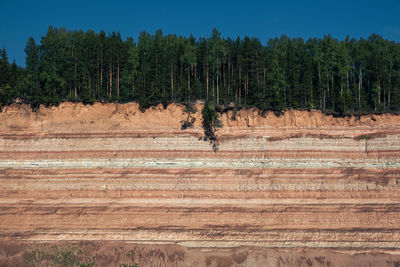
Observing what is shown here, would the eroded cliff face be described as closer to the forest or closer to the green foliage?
the green foliage

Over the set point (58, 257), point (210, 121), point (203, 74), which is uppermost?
point (203, 74)

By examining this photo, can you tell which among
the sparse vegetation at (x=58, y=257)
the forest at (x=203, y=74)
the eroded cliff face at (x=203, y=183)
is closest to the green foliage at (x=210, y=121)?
the eroded cliff face at (x=203, y=183)

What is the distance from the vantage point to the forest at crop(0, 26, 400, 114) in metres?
31.7

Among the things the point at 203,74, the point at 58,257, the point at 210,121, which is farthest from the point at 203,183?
the point at 203,74

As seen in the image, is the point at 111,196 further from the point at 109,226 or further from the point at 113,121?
the point at 113,121

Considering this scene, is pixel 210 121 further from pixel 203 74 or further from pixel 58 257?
pixel 58 257

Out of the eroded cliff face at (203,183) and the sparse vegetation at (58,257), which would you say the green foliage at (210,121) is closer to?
the eroded cliff face at (203,183)

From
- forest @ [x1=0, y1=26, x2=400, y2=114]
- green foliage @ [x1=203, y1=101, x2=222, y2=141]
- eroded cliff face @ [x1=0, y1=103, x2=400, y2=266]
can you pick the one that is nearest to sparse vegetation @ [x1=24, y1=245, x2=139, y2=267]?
eroded cliff face @ [x1=0, y1=103, x2=400, y2=266]

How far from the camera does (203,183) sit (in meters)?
25.8

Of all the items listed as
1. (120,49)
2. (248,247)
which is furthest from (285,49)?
(248,247)

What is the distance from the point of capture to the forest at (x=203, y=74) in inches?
1248

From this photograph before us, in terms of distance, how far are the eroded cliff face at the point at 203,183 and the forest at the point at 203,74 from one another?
2.42 meters

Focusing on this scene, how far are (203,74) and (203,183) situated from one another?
43.8 ft

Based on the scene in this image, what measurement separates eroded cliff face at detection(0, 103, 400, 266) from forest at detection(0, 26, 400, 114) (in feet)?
7.95
